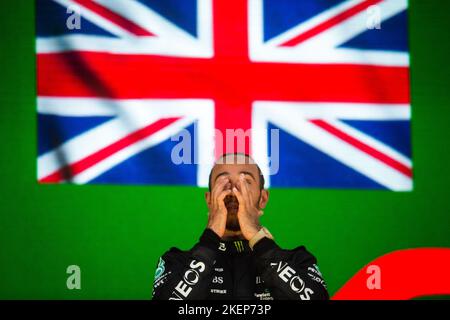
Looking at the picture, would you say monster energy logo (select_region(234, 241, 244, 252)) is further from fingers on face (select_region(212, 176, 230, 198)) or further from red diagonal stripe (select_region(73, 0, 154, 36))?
red diagonal stripe (select_region(73, 0, 154, 36))

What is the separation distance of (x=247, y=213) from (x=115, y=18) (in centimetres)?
120

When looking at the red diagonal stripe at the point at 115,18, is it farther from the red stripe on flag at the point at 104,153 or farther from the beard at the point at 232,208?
the beard at the point at 232,208

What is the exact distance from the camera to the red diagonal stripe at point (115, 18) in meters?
2.84

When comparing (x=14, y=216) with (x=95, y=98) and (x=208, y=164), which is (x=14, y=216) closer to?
(x=95, y=98)

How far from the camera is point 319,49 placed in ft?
9.71

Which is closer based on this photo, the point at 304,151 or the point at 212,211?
the point at 212,211

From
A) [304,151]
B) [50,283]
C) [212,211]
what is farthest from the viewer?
[304,151]

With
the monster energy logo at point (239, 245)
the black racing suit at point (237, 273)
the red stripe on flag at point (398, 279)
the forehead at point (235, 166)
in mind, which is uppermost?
the forehead at point (235, 166)

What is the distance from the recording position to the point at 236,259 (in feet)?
7.76

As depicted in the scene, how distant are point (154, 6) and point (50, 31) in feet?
1.65

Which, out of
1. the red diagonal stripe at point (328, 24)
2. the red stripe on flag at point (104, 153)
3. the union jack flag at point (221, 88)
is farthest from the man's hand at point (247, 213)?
the red diagonal stripe at point (328, 24)
